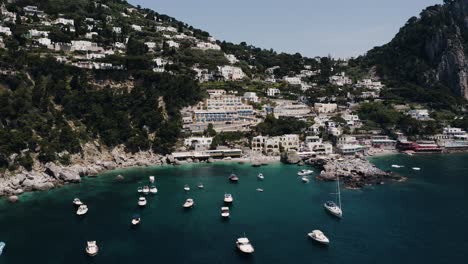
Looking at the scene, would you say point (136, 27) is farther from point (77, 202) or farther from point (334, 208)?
point (334, 208)

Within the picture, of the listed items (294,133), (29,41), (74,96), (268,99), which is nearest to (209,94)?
(268,99)

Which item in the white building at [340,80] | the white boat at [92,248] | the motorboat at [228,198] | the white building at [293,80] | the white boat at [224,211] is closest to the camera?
the white boat at [92,248]

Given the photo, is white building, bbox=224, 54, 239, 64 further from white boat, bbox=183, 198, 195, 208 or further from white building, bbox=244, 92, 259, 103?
white boat, bbox=183, 198, 195, 208

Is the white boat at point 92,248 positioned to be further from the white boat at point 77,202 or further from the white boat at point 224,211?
the white boat at point 224,211

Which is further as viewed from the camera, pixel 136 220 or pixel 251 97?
pixel 251 97

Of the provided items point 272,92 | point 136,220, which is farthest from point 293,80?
point 136,220

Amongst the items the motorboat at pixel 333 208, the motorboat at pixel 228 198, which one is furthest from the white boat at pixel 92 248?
the motorboat at pixel 333 208

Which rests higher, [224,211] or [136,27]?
[136,27]
